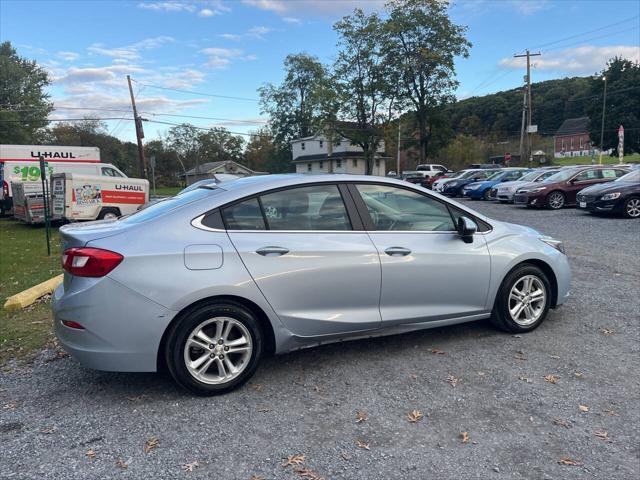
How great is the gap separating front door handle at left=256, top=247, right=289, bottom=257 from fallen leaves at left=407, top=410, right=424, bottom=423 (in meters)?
1.44

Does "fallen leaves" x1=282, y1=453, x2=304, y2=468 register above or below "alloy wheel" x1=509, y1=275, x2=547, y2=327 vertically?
below

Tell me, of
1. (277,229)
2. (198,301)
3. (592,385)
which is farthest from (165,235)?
(592,385)

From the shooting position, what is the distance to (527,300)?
476cm

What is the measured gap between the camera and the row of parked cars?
46.2 ft

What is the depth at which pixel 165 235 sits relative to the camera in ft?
11.4

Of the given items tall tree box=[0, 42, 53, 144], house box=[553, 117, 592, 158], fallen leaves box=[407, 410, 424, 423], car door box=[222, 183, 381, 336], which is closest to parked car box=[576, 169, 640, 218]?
car door box=[222, 183, 381, 336]

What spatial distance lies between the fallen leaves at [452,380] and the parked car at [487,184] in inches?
843

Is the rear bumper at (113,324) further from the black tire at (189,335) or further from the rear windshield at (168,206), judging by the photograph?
the rear windshield at (168,206)

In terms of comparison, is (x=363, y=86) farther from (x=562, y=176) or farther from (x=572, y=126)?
(x=572, y=126)

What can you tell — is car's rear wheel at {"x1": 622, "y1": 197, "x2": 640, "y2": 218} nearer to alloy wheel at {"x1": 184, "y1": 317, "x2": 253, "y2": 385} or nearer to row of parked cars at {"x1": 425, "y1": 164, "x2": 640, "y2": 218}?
row of parked cars at {"x1": 425, "y1": 164, "x2": 640, "y2": 218}

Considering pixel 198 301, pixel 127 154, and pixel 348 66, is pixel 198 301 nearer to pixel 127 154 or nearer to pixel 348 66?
pixel 348 66

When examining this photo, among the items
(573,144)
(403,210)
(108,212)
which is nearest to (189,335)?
(403,210)

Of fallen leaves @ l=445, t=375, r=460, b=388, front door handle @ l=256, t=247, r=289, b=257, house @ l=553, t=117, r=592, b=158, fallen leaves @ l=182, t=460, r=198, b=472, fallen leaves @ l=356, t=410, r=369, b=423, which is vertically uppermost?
house @ l=553, t=117, r=592, b=158

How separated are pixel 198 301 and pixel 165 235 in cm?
52
